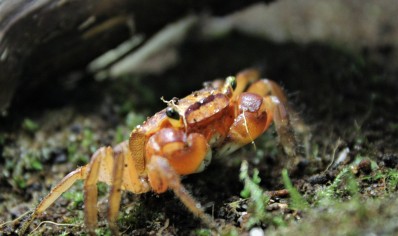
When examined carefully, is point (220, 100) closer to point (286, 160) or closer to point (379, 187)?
point (286, 160)

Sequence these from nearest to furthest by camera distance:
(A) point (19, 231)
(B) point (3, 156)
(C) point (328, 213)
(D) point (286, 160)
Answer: (C) point (328, 213)
(A) point (19, 231)
(D) point (286, 160)
(B) point (3, 156)

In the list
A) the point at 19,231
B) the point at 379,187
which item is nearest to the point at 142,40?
the point at 19,231

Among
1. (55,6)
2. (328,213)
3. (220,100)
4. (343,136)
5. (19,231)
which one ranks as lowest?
(343,136)

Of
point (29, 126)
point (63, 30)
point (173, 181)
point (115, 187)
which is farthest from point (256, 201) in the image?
point (29, 126)

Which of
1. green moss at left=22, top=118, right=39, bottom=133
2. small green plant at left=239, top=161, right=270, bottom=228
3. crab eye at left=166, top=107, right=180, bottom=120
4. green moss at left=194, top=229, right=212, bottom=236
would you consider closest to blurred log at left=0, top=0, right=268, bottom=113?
green moss at left=22, top=118, right=39, bottom=133

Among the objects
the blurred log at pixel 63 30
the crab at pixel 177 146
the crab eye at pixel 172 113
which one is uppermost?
the blurred log at pixel 63 30

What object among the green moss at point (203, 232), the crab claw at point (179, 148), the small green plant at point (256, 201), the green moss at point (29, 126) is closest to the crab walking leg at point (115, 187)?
the crab claw at point (179, 148)

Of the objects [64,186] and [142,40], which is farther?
[142,40]

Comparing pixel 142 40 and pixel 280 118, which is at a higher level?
pixel 142 40

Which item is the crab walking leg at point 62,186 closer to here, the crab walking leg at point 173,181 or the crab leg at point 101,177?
the crab leg at point 101,177
